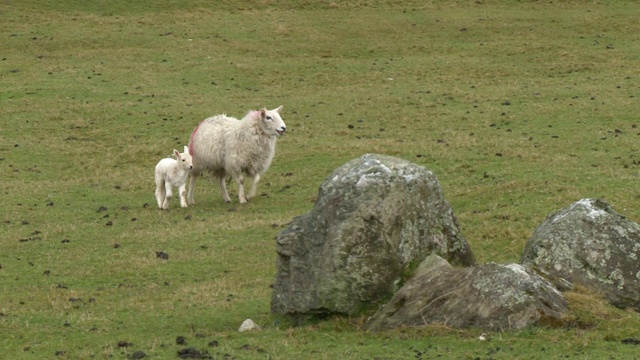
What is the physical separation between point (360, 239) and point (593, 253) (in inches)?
126

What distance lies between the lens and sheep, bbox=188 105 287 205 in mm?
26219

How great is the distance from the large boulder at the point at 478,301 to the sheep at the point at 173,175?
1218 cm

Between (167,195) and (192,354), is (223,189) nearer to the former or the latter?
(167,195)

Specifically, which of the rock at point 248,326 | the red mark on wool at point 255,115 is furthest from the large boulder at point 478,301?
the red mark on wool at point 255,115

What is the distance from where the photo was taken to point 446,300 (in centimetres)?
1355

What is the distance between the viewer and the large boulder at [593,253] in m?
14.6

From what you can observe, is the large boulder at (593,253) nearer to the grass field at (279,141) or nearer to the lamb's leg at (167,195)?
the grass field at (279,141)

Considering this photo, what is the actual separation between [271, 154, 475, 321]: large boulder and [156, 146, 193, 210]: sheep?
10.5 m

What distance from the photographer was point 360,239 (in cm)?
1459

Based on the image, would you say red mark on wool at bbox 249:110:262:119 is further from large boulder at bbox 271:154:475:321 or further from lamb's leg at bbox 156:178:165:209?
large boulder at bbox 271:154:475:321

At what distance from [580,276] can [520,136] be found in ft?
53.9

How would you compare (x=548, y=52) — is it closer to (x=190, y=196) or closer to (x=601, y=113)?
(x=601, y=113)

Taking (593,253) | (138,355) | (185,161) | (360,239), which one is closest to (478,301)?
(360,239)

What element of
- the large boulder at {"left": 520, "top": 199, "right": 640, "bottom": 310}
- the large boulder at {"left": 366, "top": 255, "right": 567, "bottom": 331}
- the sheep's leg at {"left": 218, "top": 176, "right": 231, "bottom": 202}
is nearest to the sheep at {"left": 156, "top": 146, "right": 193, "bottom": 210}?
the sheep's leg at {"left": 218, "top": 176, "right": 231, "bottom": 202}
